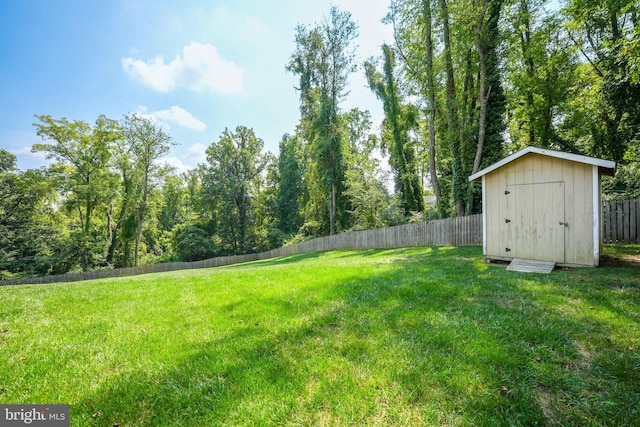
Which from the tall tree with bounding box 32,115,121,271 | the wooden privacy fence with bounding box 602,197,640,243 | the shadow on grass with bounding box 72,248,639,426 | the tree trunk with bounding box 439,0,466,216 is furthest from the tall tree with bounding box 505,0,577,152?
the tall tree with bounding box 32,115,121,271

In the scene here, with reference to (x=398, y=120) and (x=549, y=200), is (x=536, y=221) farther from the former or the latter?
(x=398, y=120)

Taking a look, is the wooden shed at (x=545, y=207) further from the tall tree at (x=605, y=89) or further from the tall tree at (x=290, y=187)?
the tall tree at (x=290, y=187)

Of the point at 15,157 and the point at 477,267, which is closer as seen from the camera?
the point at 477,267

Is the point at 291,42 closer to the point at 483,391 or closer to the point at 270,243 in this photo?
the point at 270,243

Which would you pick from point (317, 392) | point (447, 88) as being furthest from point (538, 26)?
point (317, 392)

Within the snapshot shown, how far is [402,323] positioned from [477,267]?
4.20 m

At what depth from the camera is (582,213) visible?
18.1 feet

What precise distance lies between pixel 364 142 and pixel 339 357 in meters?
27.4

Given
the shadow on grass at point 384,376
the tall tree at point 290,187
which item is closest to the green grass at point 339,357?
the shadow on grass at point 384,376

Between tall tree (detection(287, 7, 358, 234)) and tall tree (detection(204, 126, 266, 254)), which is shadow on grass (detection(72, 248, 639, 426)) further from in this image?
tall tree (detection(204, 126, 266, 254))

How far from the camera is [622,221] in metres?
9.29

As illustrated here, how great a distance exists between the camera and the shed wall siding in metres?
5.49

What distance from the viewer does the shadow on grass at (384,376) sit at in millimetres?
1744

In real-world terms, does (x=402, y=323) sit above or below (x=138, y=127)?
below
